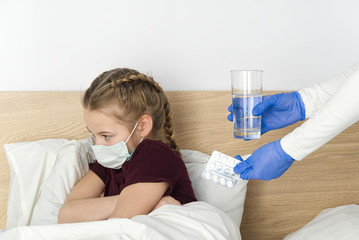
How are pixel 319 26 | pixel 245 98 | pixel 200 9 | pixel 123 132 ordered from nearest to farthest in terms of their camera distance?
pixel 245 98 → pixel 123 132 → pixel 200 9 → pixel 319 26

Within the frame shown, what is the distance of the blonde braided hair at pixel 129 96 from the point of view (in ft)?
4.33

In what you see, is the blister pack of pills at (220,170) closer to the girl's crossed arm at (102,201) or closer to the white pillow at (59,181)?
the girl's crossed arm at (102,201)

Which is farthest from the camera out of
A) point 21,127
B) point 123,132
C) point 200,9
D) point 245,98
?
point 200,9

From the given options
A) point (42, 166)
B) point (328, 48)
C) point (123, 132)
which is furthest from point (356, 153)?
point (42, 166)

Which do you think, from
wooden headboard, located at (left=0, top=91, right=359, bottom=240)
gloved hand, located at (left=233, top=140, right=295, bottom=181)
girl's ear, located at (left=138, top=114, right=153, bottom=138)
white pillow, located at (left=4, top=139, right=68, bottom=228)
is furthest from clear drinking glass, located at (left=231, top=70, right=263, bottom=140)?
white pillow, located at (left=4, top=139, right=68, bottom=228)

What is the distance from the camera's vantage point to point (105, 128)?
1316 mm

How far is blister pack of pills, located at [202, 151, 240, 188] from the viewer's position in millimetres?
1228

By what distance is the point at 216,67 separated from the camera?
1711mm

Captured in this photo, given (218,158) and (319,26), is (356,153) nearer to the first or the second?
(319,26)

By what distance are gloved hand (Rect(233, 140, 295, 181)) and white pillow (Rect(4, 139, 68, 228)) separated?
627 mm

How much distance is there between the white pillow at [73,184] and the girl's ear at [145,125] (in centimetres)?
22

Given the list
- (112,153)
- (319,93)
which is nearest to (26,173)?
(112,153)

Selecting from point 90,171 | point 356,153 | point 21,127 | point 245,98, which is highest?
point 245,98

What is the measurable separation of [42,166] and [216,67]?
756mm
